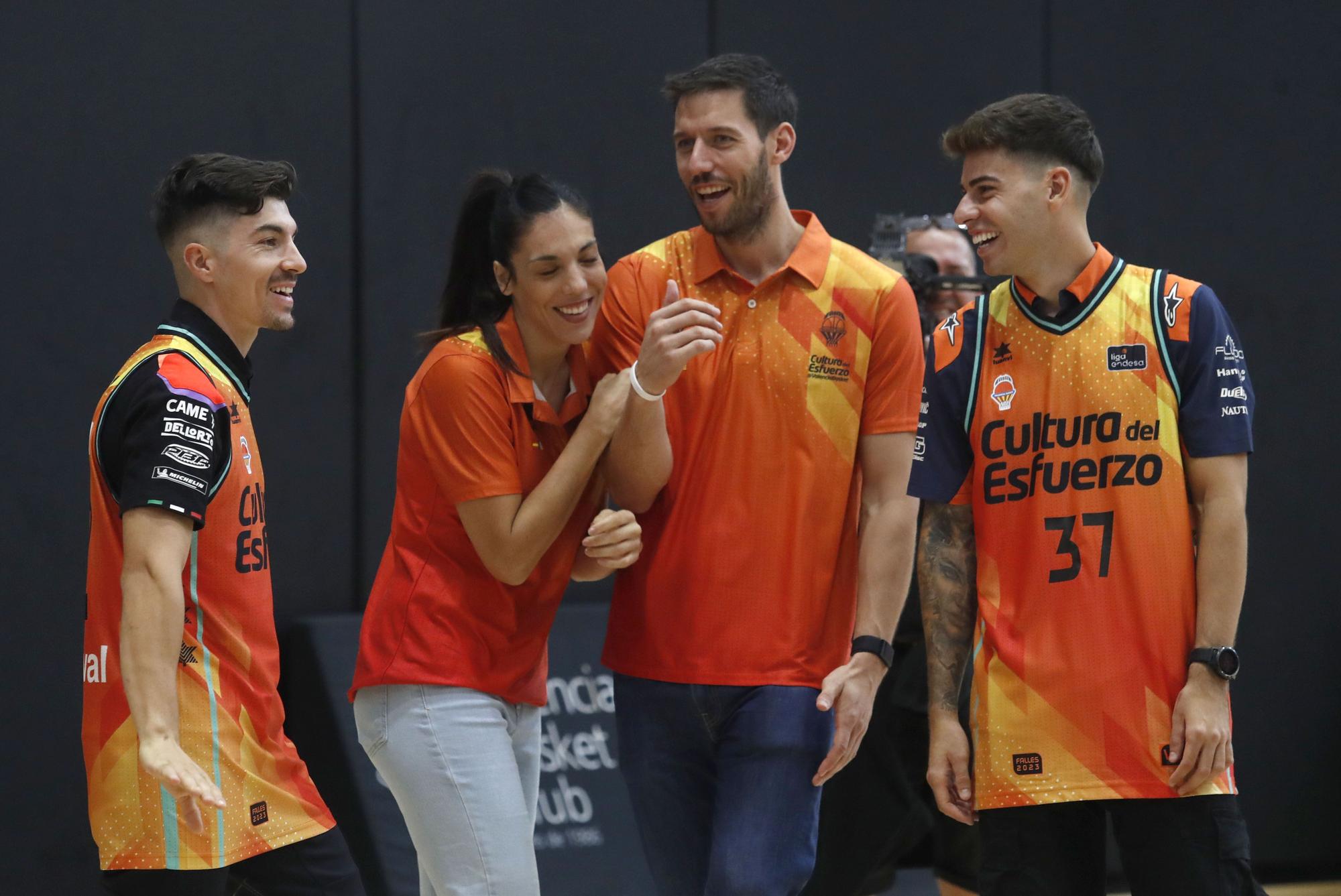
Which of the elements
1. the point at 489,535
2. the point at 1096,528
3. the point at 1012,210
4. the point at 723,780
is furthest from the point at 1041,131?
the point at 723,780

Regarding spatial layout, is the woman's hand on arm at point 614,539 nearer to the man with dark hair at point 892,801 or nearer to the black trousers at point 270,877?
the black trousers at point 270,877

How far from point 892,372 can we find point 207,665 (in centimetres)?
135

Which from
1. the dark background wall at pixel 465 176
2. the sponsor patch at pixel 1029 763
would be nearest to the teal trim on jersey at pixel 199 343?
the sponsor patch at pixel 1029 763

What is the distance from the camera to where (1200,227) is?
18.0ft

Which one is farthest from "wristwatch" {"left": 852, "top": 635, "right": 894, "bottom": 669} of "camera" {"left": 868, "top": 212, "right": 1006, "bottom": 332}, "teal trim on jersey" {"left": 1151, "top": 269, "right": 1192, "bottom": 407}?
"camera" {"left": 868, "top": 212, "right": 1006, "bottom": 332}

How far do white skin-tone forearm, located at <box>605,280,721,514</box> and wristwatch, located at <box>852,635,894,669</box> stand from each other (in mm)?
467

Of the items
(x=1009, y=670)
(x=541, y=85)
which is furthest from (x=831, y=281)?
(x=541, y=85)

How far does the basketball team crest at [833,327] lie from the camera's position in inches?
112

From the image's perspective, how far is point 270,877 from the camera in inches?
104

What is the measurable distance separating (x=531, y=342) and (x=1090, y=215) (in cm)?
321

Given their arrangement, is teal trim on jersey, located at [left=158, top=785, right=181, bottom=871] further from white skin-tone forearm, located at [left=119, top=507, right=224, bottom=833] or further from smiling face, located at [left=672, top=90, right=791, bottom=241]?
smiling face, located at [left=672, top=90, right=791, bottom=241]

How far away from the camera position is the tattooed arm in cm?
257

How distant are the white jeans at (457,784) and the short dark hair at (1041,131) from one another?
1.33 meters

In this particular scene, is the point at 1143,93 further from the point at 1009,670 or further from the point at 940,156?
the point at 1009,670
